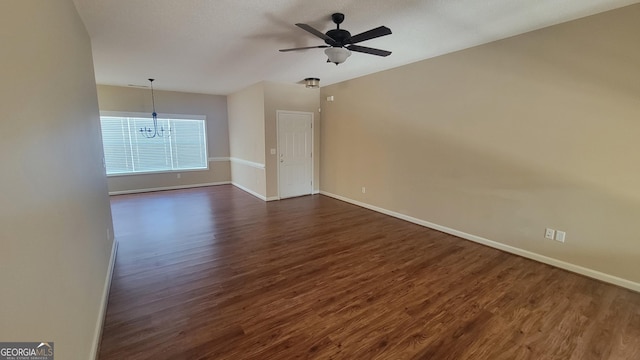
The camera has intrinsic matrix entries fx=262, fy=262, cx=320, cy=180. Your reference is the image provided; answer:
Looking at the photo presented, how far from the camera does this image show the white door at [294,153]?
237 inches

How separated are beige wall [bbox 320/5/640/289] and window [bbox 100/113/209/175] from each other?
17.8 ft

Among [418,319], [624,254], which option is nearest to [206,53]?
[418,319]

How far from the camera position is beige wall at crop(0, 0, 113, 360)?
2.92 feet

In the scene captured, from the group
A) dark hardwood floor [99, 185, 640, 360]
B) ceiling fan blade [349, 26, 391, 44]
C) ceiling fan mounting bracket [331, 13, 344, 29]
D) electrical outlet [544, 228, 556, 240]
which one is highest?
ceiling fan mounting bracket [331, 13, 344, 29]

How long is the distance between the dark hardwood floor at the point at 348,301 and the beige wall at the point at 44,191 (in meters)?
→ 0.57

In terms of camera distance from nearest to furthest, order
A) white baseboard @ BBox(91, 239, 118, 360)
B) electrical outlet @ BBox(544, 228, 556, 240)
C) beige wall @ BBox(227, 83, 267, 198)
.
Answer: white baseboard @ BBox(91, 239, 118, 360) → electrical outlet @ BBox(544, 228, 556, 240) → beige wall @ BBox(227, 83, 267, 198)

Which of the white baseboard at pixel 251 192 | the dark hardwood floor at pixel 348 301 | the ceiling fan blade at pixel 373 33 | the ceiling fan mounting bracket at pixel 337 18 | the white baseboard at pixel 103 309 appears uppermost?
the ceiling fan mounting bracket at pixel 337 18

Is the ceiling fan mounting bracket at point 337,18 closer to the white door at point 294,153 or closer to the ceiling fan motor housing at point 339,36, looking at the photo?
the ceiling fan motor housing at point 339,36

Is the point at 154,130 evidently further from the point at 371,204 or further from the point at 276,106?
A: the point at 371,204

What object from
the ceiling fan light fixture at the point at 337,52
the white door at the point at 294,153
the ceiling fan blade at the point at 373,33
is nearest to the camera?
the ceiling fan blade at the point at 373,33

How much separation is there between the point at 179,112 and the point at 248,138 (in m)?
2.23

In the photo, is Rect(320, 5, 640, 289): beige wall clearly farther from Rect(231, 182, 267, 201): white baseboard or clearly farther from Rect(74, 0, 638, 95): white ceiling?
Rect(231, 182, 267, 201): white baseboard

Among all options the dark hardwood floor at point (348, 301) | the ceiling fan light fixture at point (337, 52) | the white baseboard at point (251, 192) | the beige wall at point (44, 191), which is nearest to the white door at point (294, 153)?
the white baseboard at point (251, 192)

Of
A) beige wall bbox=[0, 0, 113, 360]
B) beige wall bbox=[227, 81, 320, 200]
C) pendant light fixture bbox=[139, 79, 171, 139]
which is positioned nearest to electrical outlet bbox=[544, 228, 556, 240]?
beige wall bbox=[0, 0, 113, 360]
